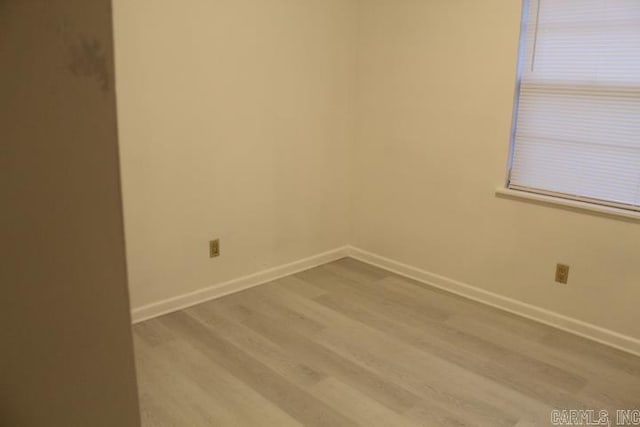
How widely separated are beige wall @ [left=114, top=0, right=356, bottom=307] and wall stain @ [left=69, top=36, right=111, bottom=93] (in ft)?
7.04

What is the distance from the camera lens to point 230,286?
3221 millimetres

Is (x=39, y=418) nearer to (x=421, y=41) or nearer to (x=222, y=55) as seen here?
(x=222, y=55)

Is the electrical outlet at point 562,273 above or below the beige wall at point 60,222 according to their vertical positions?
below

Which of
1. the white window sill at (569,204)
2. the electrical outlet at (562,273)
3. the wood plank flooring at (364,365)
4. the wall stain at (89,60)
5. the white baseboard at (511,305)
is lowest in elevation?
the wood plank flooring at (364,365)

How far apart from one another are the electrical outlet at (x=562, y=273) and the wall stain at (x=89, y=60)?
273cm

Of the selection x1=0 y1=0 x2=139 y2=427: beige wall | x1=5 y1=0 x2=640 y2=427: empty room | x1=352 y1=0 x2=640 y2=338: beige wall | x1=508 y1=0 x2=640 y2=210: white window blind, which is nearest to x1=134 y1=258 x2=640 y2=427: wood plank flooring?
x1=5 y1=0 x2=640 y2=427: empty room

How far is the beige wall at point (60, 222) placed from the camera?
1.80 feet

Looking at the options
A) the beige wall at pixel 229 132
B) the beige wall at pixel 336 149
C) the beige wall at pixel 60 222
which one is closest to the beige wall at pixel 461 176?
the beige wall at pixel 336 149

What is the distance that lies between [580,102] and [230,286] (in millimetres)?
2179

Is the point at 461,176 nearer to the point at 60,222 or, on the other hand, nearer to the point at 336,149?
the point at 336,149

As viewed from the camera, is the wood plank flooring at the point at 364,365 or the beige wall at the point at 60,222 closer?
the beige wall at the point at 60,222

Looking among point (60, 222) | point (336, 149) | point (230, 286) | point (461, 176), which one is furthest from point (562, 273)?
A: point (60, 222)

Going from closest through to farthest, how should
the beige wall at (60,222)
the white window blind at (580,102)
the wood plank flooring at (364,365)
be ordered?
1. the beige wall at (60,222)
2. the wood plank flooring at (364,365)
3. the white window blind at (580,102)

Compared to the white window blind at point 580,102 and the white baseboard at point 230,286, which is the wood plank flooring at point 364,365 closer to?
the white baseboard at point 230,286
